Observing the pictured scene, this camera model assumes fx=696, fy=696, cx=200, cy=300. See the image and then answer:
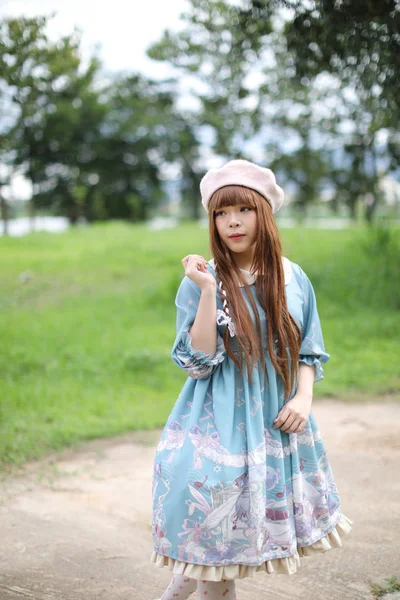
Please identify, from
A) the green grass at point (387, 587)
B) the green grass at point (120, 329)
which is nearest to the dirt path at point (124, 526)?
the green grass at point (387, 587)

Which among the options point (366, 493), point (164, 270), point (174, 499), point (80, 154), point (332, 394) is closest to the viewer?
point (174, 499)

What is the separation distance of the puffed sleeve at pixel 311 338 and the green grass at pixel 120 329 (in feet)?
3.09

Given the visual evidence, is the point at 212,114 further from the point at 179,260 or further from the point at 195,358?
the point at 195,358

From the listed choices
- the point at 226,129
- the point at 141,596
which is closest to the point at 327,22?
the point at 141,596

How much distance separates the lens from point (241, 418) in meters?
2.20

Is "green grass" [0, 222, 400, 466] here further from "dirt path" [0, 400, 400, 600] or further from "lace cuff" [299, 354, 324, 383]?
"lace cuff" [299, 354, 324, 383]

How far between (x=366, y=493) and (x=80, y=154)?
27969 mm

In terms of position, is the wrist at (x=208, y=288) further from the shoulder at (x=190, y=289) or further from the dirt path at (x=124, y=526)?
the dirt path at (x=124, y=526)

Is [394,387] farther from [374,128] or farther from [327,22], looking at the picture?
Result: [374,128]

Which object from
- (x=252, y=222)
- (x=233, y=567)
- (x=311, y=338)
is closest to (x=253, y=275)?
(x=252, y=222)

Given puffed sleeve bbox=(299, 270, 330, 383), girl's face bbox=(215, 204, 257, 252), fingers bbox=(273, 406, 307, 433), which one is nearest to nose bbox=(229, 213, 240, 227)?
girl's face bbox=(215, 204, 257, 252)

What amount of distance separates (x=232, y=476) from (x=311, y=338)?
1.81 feet

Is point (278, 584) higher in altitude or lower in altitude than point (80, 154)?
lower

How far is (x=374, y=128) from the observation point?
9.54 metres
